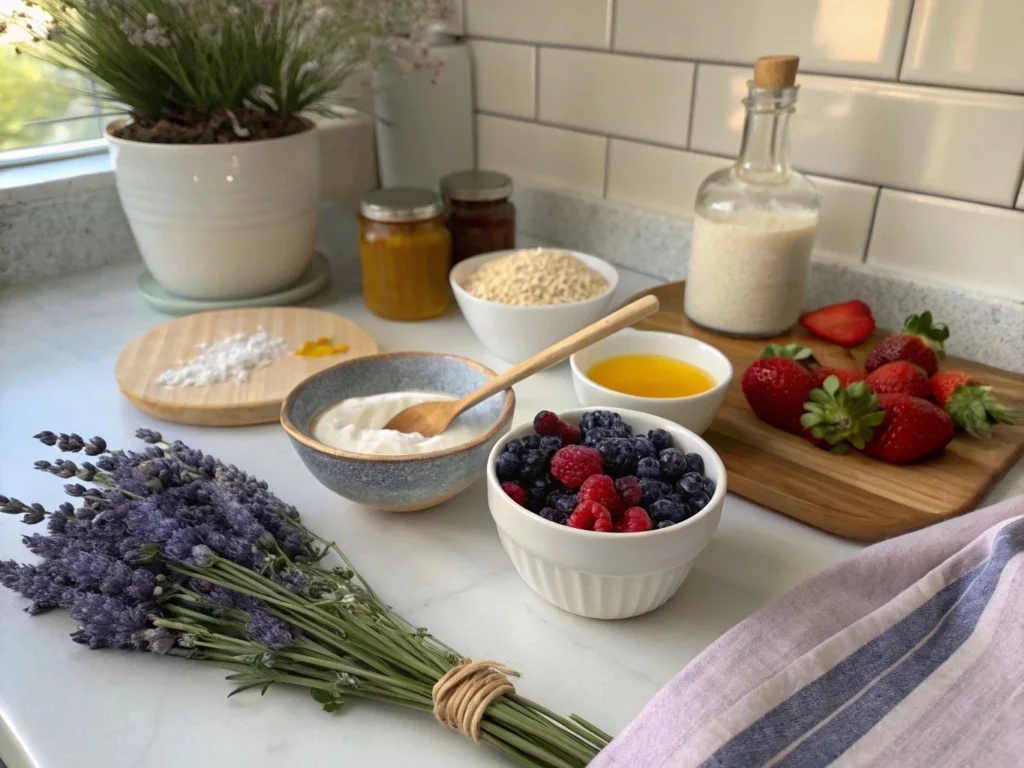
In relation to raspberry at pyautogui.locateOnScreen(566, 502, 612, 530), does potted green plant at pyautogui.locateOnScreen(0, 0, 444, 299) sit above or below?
above

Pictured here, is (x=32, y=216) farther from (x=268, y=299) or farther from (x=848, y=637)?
(x=848, y=637)

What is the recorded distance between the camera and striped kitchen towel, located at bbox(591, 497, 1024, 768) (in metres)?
0.41

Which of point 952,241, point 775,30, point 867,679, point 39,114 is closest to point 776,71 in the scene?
point 775,30

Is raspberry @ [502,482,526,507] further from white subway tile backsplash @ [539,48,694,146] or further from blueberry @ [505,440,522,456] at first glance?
white subway tile backsplash @ [539,48,694,146]

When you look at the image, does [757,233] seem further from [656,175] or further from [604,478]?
[604,478]

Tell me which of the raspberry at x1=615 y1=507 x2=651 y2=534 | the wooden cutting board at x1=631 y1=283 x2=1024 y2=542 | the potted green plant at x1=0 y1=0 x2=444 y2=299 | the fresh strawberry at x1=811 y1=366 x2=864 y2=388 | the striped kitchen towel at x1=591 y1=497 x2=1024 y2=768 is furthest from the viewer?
the potted green plant at x1=0 y1=0 x2=444 y2=299

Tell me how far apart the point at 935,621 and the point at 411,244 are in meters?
0.69

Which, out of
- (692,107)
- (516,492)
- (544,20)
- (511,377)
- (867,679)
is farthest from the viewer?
(544,20)

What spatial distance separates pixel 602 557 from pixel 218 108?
28.2 inches

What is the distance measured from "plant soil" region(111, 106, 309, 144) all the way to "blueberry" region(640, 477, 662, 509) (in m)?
0.64

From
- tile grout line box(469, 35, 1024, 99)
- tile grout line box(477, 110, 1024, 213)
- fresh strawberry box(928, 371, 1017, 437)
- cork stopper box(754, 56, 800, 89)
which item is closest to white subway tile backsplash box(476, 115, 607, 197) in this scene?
tile grout line box(477, 110, 1024, 213)

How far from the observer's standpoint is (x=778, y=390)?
29.5 inches

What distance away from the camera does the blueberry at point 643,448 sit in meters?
0.59

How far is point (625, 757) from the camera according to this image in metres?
0.42
